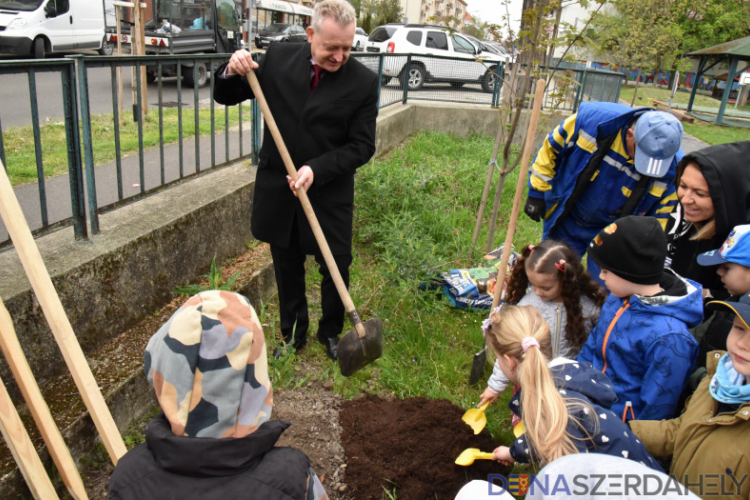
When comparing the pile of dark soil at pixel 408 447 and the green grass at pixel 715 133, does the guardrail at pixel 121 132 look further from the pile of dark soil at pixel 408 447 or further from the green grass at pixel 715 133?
the green grass at pixel 715 133

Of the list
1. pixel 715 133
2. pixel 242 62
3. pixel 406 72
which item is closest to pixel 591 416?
pixel 242 62

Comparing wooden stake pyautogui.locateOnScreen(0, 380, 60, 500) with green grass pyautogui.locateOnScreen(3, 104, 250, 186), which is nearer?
wooden stake pyautogui.locateOnScreen(0, 380, 60, 500)

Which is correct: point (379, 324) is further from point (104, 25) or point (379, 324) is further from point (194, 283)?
point (104, 25)

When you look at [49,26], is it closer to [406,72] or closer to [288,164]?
[406,72]

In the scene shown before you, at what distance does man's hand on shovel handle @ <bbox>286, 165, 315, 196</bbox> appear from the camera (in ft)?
8.48

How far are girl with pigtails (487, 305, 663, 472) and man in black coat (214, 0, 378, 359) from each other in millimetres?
1210

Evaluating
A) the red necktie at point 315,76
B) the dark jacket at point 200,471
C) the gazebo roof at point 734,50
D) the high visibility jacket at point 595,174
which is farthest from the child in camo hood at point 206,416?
the gazebo roof at point 734,50

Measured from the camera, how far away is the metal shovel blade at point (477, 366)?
10.1 feet

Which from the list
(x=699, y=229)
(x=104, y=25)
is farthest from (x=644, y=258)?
(x=104, y=25)

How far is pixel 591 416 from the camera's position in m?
1.68

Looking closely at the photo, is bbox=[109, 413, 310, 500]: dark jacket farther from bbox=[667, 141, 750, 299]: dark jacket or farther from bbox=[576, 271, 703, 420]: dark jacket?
bbox=[667, 141, 750, 299]: dark jacket

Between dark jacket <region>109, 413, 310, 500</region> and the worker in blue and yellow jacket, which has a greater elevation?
the worker in blue and yellow jacket

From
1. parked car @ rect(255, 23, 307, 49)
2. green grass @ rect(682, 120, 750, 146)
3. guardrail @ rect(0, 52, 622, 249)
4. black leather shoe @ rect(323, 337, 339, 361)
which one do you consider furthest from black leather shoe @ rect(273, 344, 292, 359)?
parked car @ rect(255, 23, 307, 49)

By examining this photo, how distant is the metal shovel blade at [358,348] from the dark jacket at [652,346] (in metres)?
1.11
